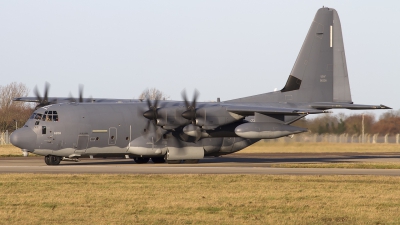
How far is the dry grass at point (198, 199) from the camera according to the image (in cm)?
1459

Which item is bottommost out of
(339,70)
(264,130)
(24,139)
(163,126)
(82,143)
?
(82,143)

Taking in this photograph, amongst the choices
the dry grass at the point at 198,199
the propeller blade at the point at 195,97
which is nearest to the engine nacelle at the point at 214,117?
the propeller blade at the point at 195,97

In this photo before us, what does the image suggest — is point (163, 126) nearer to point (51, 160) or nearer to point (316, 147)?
point (51, 160)

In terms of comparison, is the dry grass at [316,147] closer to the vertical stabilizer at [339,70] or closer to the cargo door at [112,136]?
the vertical stabilizer at [339,70]

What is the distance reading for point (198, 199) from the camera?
18.2 meters

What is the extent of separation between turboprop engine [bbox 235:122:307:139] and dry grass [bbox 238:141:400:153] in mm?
8691

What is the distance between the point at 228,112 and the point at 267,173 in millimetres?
7933

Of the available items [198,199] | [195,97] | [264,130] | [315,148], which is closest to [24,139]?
[195,97]

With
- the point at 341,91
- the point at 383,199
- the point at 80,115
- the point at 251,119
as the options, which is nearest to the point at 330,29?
the point at 341,91

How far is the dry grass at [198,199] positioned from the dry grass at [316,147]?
1794 centimetres

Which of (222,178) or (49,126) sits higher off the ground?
(49,126)

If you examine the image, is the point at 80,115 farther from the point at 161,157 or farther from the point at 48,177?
the point at 48,177

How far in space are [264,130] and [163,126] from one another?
5726 millimetres

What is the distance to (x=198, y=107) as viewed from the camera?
34062 mm
